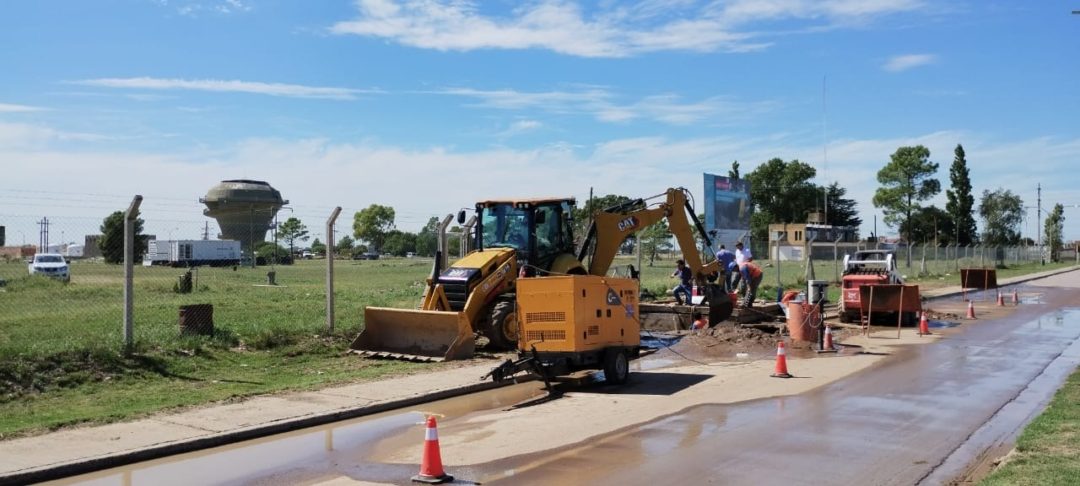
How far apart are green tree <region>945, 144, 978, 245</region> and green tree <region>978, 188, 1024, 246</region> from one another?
5.82m

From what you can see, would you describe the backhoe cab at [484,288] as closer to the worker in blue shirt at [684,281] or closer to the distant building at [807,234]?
the worker in blue shirt at [684,281]

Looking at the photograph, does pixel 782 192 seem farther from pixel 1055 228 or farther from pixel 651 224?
pixel 651 224

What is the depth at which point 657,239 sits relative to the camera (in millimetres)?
75500

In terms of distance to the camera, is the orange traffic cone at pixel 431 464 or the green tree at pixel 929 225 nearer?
the orange traffic cone at pixel 431 464

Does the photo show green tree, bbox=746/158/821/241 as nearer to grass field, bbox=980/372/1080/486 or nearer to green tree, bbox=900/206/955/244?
green tree, bbox=900/206/955/244

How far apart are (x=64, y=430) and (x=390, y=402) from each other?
11.9 ft

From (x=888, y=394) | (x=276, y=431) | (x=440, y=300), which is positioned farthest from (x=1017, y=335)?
(x=276, y=431)

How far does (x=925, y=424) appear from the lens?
9.55m

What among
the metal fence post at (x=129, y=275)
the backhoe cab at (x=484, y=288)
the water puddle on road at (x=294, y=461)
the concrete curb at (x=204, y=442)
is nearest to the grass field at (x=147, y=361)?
the metal fence post at (x=129, y=275)

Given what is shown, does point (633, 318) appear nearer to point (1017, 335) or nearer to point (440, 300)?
point (440, 300)

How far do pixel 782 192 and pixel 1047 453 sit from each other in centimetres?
13106

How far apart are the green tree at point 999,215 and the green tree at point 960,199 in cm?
582

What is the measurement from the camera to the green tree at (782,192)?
132 m

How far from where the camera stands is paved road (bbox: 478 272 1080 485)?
7.46 meters
